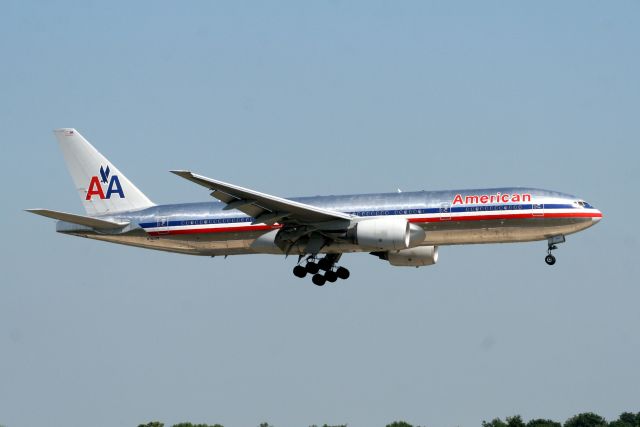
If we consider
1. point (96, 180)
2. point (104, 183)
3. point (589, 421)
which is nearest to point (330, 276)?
point (104, 183)

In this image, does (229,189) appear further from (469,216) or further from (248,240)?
(469,216)

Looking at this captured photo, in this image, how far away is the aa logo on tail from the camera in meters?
70.0

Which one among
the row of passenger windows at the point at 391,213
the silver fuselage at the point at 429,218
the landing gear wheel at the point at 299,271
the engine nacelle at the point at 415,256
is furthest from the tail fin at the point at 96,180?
the engine nacelle at the point at 415,256

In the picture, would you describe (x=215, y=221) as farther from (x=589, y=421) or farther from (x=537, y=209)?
(x=589, y=421)

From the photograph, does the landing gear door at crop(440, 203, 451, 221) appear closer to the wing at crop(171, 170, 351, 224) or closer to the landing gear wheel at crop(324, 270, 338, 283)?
the wing at crop(171, 170, 351, 224)

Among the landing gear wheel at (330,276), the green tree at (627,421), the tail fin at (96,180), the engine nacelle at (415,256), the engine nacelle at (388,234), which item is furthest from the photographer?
the green tree at (627,421)

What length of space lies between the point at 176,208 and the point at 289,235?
704 centimetres

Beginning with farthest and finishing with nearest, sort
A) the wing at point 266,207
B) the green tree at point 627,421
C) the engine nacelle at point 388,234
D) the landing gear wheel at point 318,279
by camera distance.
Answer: the green tree at point 627,421, the landing gear wheel at point 318,279, the engine nacelle at point 388,234, the wing at point 266,207

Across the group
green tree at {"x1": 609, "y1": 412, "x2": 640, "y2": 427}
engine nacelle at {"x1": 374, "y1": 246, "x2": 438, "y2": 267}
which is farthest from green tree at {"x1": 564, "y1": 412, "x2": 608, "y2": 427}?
engine nacelle at {"x1": 374, "y1": 246, "x2": 438, "y2": 267}

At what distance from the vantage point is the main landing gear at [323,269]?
65562 mm

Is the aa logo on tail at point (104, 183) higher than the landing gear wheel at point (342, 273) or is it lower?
higher

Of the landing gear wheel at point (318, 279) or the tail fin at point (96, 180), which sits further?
the tail fin at point (96, 180)

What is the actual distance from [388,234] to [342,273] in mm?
6500

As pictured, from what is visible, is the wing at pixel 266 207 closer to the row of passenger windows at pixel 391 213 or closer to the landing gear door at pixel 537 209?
the row of passenger windows at pixel 391 213
